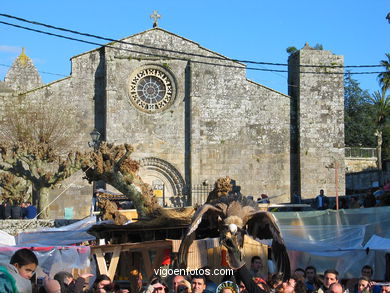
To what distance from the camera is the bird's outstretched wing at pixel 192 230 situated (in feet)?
30.2

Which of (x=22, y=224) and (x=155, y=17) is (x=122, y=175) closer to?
(x=22, y=224)

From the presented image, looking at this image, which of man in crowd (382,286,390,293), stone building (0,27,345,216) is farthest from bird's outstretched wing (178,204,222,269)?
stone building (0,27,345,216)

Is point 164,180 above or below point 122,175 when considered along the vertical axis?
below

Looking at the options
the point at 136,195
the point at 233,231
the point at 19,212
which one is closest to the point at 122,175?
the point at 136,195

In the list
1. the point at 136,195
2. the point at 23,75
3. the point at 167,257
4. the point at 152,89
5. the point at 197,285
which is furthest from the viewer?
the point at 23,75

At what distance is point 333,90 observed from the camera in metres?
37.0

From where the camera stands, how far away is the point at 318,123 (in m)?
36.9

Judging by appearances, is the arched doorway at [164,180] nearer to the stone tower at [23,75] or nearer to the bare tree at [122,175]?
the bare tree at [122,175]

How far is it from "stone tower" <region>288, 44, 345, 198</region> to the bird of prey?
2713 cm

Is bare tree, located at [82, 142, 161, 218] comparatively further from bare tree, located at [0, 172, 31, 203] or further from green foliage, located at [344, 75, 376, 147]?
green foliage, located at [344, 75, 376, 147]

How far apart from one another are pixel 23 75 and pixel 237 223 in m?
47.1

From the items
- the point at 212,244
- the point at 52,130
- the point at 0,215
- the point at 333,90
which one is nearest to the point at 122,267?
the point at 212,244

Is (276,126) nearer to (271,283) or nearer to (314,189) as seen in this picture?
(314,189)

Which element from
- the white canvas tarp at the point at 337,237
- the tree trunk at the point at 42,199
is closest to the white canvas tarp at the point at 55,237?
the white canvas tarp at the point at 337,237
